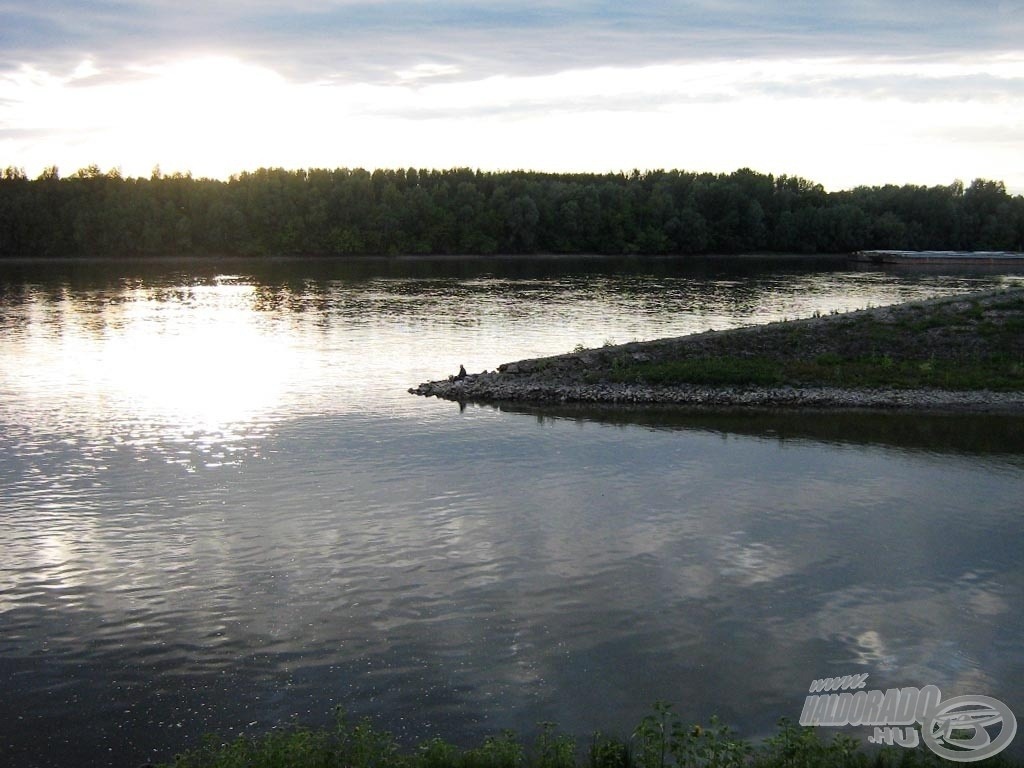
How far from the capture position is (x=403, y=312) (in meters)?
84.9

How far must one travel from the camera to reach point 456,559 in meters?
25.0

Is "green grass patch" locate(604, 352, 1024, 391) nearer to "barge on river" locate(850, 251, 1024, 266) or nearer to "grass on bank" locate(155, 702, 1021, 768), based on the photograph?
"grass on bank" locate(155, 702, 1021, 768)

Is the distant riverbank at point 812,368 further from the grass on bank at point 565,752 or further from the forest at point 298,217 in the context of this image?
the forest at point 298,217

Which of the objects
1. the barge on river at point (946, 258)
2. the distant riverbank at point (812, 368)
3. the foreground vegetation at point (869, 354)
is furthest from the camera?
the barge on river at point (946, 258)

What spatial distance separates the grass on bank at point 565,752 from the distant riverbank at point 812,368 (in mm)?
31741

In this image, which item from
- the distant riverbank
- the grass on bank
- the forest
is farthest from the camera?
the forest

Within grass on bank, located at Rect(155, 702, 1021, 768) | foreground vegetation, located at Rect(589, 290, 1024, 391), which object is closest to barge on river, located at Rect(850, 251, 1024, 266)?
foreground vegetation, located at Rect(589, 290, 1024, 391)

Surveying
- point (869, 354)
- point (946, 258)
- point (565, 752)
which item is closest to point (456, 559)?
point (565, 752)

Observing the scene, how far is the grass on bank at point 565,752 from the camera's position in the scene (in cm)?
1456
